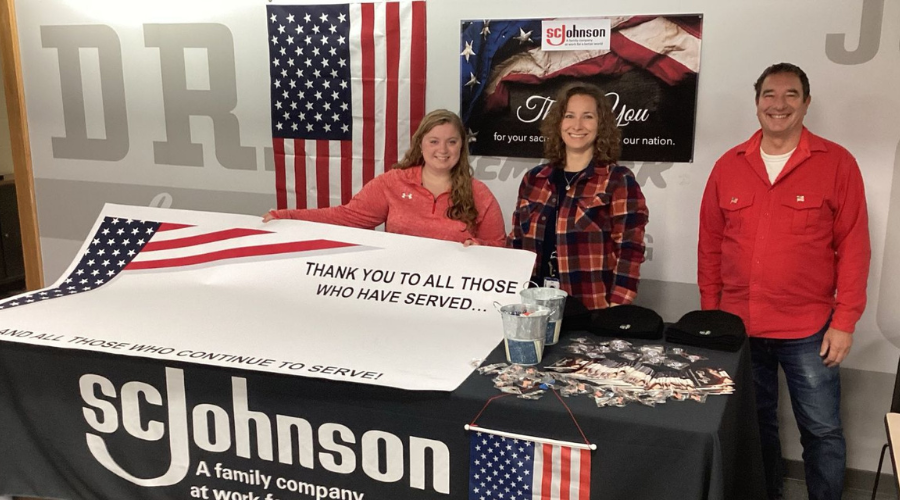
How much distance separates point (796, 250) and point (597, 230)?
0.62m

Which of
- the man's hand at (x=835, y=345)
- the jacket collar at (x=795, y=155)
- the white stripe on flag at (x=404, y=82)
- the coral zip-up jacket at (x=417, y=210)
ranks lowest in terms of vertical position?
the man's hand at (x=835, y=345)

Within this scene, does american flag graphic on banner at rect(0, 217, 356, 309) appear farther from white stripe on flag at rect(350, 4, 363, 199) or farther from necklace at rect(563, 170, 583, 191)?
white stripe on flag at rect(350, 4, 363, 199)

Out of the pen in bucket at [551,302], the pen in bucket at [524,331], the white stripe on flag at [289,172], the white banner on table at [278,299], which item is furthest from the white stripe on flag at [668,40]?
the white stripe on flag at [289,172]

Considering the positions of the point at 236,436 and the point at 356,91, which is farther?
the point at 356,91

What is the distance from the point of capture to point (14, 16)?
3902 millimetres

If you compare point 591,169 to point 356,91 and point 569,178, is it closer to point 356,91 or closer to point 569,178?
point 569,178

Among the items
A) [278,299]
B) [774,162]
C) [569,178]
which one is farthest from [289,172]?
[774,162]

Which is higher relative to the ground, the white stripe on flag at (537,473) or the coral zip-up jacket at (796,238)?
the coral zip-up jacket at (796,238)

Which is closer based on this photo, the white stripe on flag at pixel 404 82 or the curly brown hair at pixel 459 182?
the curly brown hair at pixel 459 182

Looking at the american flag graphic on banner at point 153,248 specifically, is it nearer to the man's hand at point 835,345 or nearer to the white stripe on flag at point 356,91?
the white stripe on flag at point 356,91

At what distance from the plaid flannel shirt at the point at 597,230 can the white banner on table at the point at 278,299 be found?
0.59 feet

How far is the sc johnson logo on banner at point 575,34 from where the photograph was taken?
2.98m

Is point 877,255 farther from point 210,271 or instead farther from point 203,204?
point 203,204

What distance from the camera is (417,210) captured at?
2.68m
